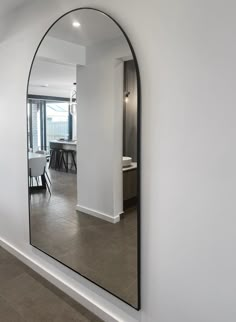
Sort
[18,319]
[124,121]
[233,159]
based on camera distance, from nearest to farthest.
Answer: [233,159]
[124,121]
[18,319]

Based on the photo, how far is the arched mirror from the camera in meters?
1.72

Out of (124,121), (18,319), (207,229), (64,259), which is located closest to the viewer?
(207,229)

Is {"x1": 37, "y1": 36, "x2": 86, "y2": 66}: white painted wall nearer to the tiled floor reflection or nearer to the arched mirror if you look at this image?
the arched mirror

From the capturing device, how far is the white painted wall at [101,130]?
182cm

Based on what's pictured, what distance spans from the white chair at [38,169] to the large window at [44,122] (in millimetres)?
128

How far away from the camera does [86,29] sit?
190cm

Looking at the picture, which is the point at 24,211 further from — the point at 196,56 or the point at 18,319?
the point at 196,56

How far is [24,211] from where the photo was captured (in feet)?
8.81

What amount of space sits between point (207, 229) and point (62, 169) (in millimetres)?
1569

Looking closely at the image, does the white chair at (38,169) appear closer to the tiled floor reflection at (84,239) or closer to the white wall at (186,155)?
the tiled floor reflection at (84,239)

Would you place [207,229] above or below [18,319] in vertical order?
above

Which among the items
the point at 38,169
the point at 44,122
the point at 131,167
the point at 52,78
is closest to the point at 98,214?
the point at 131,167

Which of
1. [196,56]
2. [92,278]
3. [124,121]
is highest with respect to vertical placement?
[196,56]

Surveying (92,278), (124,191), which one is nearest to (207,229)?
(124,191)
